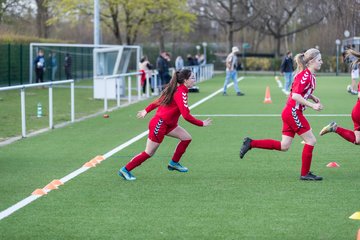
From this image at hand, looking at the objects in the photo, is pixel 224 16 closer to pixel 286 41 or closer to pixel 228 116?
pixel 286 41

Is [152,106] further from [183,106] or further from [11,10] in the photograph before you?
[11,10]

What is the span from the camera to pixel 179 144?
10.9m

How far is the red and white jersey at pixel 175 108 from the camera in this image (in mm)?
10087

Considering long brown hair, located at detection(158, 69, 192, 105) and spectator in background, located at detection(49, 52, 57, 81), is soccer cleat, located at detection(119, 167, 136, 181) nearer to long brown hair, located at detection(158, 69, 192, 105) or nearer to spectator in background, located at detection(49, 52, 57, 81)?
long brown hair, located at detection(158, 69, 192, 105)

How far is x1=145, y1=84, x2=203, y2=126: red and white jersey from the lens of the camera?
33.1 ft

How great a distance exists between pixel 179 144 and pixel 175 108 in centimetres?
76

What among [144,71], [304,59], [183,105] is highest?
[304,59]

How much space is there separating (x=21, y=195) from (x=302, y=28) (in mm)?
65090

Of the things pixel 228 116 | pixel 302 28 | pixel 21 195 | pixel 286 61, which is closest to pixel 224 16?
pixel 302 28

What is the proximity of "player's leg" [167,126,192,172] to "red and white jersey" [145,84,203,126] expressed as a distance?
0.23 m

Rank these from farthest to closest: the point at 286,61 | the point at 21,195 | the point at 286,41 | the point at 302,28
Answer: the point at 286,41 → the point at 302,28 → the point at 286,61 → the point at 21,195

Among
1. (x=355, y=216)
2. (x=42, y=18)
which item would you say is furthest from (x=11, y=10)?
(x=355, y=216)

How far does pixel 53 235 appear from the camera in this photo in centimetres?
712

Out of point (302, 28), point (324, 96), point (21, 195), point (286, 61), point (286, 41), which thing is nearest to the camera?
point (21, 195)
